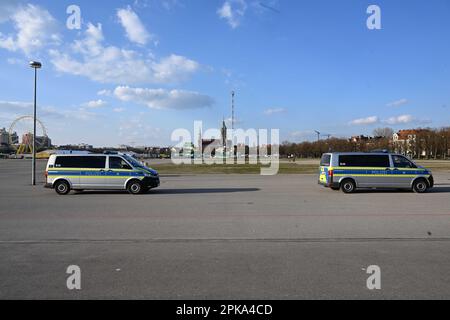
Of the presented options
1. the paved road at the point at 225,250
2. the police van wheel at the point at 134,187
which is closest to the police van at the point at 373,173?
the paved road at the point at 225,250

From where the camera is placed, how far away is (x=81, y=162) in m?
16.2

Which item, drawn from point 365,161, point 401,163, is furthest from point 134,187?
point 401,163

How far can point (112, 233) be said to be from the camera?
26.6ft

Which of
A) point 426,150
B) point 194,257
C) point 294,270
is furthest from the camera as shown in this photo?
point 426,150

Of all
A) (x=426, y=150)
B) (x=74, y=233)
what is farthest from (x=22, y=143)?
(x=74, y=233)

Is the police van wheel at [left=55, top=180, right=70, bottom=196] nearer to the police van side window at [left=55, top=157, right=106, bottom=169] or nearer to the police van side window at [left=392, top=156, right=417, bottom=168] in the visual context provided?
the police van side window at [left=55, top=157, right=106, bottom=169]

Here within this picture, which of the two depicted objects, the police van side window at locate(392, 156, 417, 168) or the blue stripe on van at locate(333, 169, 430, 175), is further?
the police van side window at locate(392, 156, 417, 168)

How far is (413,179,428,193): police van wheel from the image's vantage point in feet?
55.4

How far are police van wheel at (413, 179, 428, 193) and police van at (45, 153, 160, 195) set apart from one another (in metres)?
12.1

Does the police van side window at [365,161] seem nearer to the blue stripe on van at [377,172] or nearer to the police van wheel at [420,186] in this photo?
the blue stripe on van at [377,172]

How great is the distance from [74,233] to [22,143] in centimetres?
14515

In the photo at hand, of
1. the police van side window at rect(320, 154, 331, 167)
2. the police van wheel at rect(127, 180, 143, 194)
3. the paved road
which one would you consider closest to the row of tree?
the police van side window at rect(320, 154, 331, 167)

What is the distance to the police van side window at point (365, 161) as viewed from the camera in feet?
55.4

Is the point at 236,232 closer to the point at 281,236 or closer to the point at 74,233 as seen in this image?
the point at 281,236
